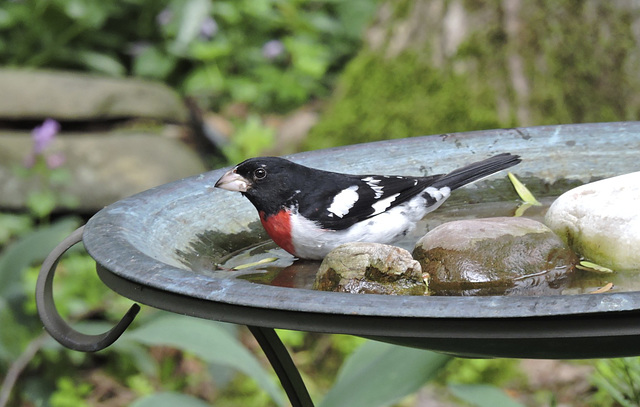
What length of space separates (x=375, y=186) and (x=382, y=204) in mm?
56

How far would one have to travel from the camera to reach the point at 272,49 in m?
6.27

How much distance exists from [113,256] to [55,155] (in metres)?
3.51

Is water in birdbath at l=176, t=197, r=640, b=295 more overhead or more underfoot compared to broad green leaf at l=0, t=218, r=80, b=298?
more overhead

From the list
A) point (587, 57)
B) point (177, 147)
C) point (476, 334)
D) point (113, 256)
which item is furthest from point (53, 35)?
point (476, 334)

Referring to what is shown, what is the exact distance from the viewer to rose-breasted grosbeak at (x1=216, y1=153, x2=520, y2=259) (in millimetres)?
1816

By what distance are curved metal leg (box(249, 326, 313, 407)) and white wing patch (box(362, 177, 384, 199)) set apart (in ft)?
1.29

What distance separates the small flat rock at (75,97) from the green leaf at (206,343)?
277 cm

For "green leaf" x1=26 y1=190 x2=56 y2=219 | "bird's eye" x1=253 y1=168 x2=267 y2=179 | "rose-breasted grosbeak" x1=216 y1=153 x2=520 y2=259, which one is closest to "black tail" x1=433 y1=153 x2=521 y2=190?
"rose-breasted grosbeak" x1=216 y1=153 x2=520 y2=259

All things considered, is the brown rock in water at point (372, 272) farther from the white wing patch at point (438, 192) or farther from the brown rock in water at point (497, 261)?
the white wing patch at point (438, 192)

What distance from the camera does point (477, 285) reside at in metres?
1.52

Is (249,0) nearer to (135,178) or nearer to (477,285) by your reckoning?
(135,178)

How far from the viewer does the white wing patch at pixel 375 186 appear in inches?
74.2

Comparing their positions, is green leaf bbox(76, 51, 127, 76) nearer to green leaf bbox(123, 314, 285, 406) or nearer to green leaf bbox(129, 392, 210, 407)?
green leaf bbox(123, 314, 285, 406)

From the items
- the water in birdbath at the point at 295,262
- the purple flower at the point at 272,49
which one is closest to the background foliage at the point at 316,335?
the water in birdbath at the point at 295,262
